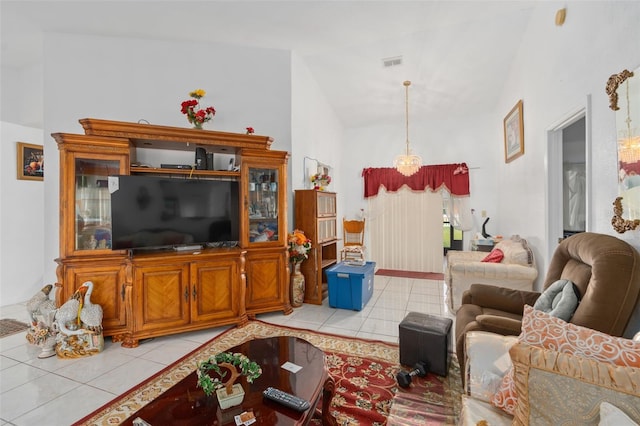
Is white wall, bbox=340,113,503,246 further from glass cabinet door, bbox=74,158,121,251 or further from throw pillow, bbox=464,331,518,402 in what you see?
throw pillow, bbox=464,331,518,402

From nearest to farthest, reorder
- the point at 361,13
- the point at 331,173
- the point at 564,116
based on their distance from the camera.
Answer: the point at 564,116 < the point at 361,13 < the point at 331,173

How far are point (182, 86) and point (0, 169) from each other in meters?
2.81

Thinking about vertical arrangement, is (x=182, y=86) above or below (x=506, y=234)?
above

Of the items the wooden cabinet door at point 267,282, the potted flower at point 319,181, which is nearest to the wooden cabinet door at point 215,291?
the wooden cabinet door at point 267,282

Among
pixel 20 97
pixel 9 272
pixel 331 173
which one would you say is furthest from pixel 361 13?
pixel 9 272

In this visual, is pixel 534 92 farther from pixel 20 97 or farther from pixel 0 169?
pixel 0 169

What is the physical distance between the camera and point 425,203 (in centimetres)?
568

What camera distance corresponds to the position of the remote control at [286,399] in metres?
1.23

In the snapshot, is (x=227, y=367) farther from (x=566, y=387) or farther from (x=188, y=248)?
(x=188, y=248)

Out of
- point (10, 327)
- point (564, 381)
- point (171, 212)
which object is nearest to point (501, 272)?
point (564, 381)

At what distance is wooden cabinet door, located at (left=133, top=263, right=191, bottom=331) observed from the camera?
2.65 meters

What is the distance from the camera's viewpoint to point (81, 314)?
7.98ft

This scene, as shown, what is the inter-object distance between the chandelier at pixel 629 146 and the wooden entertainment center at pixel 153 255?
2827mm

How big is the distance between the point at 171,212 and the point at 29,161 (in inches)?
115
